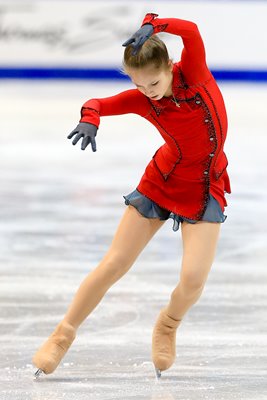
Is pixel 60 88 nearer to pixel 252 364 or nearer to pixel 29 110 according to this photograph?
pixel 29 110

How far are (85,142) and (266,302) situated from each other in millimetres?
1303

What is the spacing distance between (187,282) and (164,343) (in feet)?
0.76

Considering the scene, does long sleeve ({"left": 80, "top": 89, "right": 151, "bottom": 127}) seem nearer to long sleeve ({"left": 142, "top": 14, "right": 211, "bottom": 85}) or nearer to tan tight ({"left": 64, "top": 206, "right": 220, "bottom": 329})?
long sleeve ({"left": 142, "top": 14, "right": 211, "bottom": 85})

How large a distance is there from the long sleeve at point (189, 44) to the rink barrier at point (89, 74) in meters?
7.91

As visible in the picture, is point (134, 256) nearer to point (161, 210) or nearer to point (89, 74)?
point (161, 210)

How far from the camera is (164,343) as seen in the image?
286 centimetres

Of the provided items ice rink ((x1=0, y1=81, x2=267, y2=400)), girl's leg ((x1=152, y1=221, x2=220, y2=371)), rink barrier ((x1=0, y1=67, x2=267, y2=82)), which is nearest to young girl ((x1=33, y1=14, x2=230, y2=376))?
girl's leg ((x1=152, y1=221, x2=220, y2=371))

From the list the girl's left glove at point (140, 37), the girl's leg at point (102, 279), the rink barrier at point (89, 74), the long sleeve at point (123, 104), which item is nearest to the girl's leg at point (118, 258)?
the girl's leg at point (102, 279)

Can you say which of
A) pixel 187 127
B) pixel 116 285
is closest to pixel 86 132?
pixel 187 127

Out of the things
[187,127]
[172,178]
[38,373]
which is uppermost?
[187,127]

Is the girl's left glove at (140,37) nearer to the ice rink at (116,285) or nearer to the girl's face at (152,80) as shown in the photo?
the girl's face at (152,80)

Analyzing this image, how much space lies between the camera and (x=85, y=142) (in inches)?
100

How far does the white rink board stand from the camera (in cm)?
1059

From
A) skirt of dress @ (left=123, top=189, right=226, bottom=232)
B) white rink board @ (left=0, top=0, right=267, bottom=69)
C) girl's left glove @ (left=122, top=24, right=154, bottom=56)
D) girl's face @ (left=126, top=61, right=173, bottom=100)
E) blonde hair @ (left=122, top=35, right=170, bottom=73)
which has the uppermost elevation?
girl's left glove @ (left=122, top=24, right=154, bottom=56)
